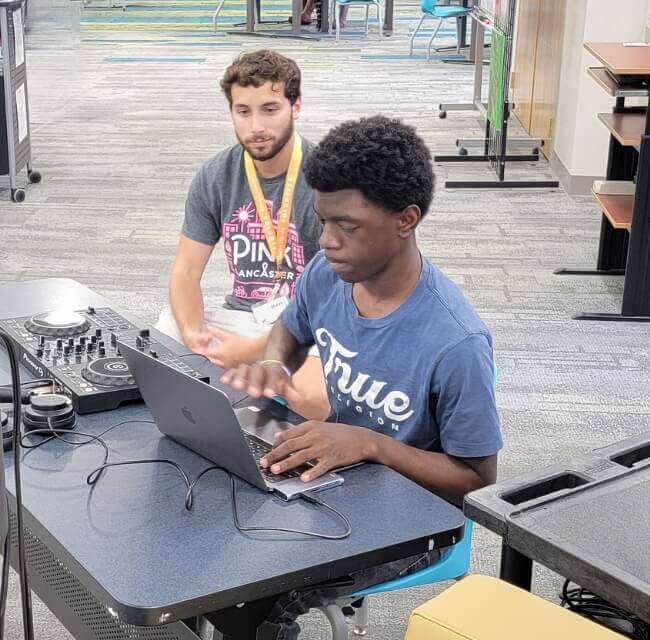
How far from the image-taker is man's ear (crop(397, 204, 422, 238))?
2.00 m

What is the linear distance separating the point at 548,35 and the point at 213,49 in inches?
216

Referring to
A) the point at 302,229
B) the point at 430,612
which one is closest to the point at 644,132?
the point at 302,229

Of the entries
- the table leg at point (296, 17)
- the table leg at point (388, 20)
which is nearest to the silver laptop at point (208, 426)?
the table leg at point (296, 17)

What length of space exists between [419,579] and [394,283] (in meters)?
0.52

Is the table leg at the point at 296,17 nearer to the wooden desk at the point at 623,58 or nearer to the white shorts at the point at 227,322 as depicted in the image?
the wooden desk at the point at 623,58

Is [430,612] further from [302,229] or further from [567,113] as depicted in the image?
[567,113]

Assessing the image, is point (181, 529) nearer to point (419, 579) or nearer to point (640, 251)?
point (419, 579)

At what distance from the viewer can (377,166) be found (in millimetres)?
1974

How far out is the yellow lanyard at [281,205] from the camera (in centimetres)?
290

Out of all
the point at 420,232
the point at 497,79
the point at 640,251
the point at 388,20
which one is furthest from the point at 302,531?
the point at 388,20

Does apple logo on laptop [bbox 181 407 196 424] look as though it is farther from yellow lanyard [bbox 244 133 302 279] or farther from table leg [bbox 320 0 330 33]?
table leg [bbox 320 0 330 33]

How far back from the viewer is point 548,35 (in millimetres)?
7234

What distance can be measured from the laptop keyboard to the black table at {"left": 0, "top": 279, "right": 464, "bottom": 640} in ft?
0.16

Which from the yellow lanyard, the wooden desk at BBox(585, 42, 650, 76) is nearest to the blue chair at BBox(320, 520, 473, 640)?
the yellow lanyard
